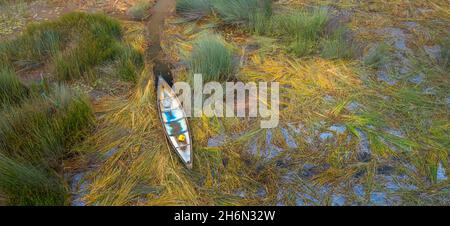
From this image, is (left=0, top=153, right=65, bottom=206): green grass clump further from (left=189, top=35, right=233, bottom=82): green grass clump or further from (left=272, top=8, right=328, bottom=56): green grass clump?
(left=272, top=8, right=328, bottom=56): green grass clump

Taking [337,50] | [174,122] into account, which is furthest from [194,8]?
[174,122]

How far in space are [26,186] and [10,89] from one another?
1146 mm

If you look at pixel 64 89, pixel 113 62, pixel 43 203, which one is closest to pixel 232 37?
pixel 113 62

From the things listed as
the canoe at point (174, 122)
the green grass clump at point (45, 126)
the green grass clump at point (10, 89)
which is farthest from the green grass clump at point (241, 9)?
the green grass clump at point (10, 89)

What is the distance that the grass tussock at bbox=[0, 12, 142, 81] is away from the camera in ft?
11.2

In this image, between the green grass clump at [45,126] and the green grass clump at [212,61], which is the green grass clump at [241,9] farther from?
the green grass clump at [45,126]

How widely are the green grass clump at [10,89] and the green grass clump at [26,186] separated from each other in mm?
851

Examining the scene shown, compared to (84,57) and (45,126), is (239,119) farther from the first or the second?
(84,57)

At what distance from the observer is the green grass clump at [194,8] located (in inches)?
165

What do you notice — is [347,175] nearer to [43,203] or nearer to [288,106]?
[288,106]

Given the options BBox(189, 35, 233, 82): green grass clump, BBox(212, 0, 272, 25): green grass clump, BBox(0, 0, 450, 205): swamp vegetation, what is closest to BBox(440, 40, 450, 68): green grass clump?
BBox(0, 0, 450, 205): swamp vegetation

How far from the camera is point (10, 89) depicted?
10.1ft
